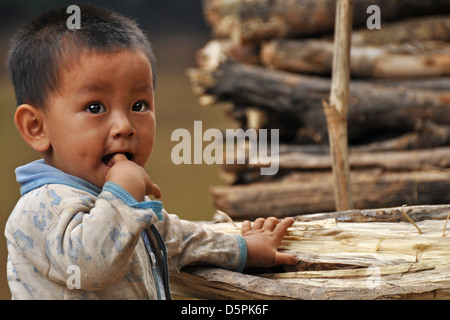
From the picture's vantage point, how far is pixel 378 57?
3.87m

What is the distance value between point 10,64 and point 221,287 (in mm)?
813

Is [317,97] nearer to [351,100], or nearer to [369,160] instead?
[351,100]

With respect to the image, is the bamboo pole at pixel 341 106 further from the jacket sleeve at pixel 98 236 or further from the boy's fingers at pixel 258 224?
the jacket sleeve at pixel 98 236

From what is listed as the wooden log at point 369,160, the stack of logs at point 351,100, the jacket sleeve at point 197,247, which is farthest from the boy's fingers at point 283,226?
the wooden log at point 369,160

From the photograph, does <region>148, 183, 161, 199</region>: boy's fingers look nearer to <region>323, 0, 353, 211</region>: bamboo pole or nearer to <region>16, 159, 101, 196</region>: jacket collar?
<region>16, 159, 101, 196</region>: jacket collar

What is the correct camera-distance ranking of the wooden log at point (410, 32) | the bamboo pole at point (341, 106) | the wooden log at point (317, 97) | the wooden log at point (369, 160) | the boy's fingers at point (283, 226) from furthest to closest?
the wooden log at point (410, 32), the wooden log at point (317, 97), the wooden log at point (369, 160), the bamboo pole at point (341, 106), the boy's fingers at point (283, 226)

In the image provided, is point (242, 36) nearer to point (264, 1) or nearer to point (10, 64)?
point (264, 1)

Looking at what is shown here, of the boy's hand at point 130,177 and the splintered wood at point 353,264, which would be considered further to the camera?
the splintered wood at point 353,264

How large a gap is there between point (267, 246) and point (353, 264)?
25cm

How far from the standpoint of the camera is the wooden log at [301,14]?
12.7 feet

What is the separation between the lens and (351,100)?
145 inches

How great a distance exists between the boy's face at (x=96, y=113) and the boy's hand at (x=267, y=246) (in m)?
0.51

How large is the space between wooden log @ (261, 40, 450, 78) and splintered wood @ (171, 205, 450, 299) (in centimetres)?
218

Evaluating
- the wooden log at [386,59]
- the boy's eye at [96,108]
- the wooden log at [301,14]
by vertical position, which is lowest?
the boy's eye at [96,108]
